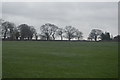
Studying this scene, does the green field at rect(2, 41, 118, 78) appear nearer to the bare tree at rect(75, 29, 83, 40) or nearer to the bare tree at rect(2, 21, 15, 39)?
the bare tree at rect(2, 21, 15, 39)

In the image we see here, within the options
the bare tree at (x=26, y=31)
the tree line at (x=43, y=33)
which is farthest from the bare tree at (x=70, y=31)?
the bare tree at (x=26, y=31)

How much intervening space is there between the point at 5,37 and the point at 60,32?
27681 millimetres

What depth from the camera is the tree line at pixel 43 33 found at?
223ft

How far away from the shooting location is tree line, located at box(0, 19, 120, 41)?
67.9 meters

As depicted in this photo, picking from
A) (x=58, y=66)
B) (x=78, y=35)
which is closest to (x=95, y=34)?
(x=78, y=35)

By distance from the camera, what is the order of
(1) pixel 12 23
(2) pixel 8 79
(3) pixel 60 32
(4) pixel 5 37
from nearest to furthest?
(2) pixel 8 79 < (4) pixel 5 37 < (1) pixel 12 23 < (3) pixel 60 32

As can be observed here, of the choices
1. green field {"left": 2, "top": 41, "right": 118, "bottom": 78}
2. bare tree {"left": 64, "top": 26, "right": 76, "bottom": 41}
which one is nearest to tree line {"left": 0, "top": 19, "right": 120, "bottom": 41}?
bare tree {"left": 64, "top": 26, "right": 76, "bottom": 41}

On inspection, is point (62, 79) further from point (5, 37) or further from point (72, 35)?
point (72, 35)

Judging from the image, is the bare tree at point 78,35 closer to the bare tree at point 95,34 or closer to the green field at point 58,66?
the bare tree at point 95,34

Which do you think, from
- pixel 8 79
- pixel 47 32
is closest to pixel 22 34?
pixel 47 32

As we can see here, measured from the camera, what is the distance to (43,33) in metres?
85.0

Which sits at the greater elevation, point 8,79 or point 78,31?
point 78,31

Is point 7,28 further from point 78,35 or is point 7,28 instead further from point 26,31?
point 78,35

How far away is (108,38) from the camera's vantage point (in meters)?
75.6
